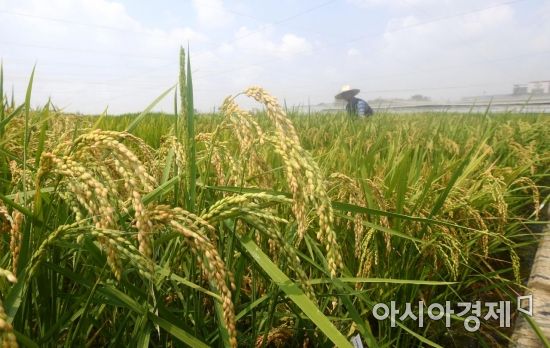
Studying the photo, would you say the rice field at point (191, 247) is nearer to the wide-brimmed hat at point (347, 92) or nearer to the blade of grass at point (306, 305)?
the blade of grass at point (306, 305)

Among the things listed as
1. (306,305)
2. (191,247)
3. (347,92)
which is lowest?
(306,305)

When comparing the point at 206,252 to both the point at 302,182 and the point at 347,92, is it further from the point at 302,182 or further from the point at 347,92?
the point at 347,92

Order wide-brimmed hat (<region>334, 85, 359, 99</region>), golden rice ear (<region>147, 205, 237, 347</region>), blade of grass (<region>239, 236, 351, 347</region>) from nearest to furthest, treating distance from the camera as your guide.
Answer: golden rice ear (<region>147, 205, 237, 347</region>)
blade of grass (<region>239, 236, 351, 347</region>)
wide-brimmed hat (<region>334, 85, 359, 99</region>)

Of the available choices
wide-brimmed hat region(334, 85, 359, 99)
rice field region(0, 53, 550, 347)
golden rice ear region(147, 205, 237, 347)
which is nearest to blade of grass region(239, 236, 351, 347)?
rice field region(0, 53, 550, 347)

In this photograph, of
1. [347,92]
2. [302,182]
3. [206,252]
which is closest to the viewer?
[206,252]

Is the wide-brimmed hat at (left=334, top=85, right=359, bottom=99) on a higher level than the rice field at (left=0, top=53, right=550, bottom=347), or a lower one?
higher

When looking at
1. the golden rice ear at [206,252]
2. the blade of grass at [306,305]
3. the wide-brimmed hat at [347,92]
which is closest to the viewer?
the golden rice ear at [206,252]

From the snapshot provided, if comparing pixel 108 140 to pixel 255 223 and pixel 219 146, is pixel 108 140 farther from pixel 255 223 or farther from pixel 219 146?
pixel 219 146

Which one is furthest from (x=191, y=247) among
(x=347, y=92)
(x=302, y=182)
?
(x=347, y=92)

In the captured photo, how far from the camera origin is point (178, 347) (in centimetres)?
86

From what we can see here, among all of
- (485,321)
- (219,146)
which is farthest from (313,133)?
(219,146)

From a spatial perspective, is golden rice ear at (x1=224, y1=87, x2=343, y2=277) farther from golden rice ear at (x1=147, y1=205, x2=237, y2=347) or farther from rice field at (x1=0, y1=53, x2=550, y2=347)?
golden rice ear at (x1=147, y1=205, x2=237, y2=347)

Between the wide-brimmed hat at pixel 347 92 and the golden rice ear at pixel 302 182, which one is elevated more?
the wide-brimmed hat at pixel 347 92

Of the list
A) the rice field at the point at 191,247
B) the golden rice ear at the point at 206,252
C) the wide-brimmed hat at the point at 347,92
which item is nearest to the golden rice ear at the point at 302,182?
the rice field at the point at 191,247
